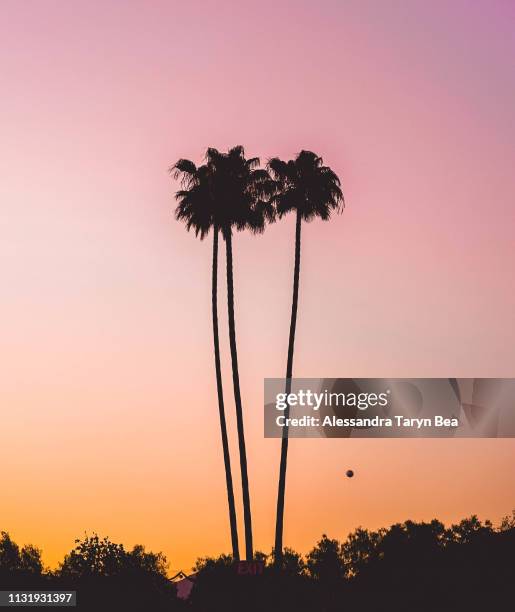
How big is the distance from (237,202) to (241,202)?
0.90 ft

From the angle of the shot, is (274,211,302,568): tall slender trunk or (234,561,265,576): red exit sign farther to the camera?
(274,211,302,568): tall slender trunk

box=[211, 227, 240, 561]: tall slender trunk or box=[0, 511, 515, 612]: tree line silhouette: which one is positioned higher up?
box=[211, 227, 240, 561]: tall slender trunk

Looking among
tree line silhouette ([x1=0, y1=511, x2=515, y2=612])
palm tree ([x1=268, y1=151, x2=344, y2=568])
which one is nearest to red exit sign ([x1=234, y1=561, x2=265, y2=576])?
tree line silhouette ([x1=0, y1=511, x2=515, y2=612])

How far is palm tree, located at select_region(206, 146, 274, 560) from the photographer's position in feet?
163

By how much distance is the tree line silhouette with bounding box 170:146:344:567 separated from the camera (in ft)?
164

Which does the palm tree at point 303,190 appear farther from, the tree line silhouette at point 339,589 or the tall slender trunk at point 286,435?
the tree line silhouette at point 339,589

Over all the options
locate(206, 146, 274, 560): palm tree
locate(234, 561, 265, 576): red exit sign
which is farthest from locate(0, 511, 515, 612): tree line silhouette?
locate(206, 146, 274, 560): palm tree

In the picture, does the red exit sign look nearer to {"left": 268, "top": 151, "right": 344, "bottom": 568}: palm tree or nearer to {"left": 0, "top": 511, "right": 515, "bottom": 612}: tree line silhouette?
{"left": 0, "top": 511, "right": 515, "bottom": 612}: tree line silhouette

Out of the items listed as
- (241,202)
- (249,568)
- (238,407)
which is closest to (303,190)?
(241,202)

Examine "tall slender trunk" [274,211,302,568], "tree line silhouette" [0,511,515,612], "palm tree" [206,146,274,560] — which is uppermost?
"palm tree" [206,146,274,560]

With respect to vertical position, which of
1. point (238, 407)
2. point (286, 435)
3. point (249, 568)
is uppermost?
point (238, 407)

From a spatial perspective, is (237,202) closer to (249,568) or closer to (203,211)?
(203,211)

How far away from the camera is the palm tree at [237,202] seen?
49531 millimetres

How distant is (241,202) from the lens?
5122cm
